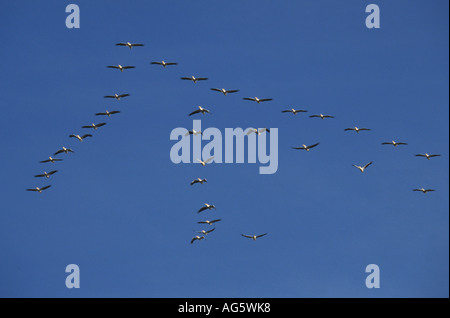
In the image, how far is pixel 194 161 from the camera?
500ft

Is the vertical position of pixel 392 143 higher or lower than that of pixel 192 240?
higher
